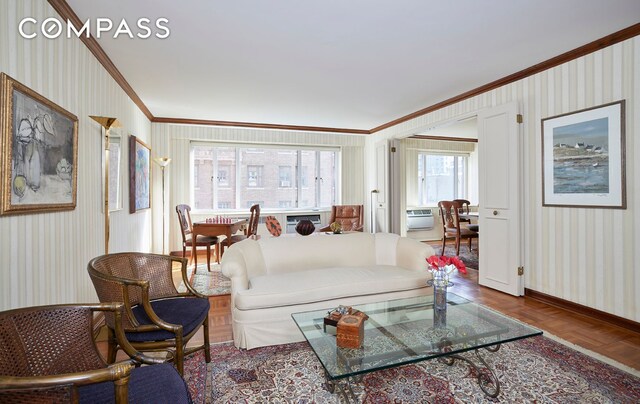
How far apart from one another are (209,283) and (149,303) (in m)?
2.42

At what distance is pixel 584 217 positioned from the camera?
2.92 meters

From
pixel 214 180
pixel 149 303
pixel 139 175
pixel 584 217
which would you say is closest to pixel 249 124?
pixel 214 180

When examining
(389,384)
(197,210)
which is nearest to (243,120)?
(197,210)

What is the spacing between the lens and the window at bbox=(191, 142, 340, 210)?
6.06m

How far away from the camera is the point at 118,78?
11.4 feet

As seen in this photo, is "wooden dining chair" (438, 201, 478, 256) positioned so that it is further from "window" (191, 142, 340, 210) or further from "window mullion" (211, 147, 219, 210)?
"window mullion" (211, 147, 219, 210)

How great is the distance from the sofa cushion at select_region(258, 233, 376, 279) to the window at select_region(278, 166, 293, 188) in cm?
349

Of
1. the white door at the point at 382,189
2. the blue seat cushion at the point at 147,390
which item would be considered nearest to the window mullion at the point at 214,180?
the white door at the point at 382,189

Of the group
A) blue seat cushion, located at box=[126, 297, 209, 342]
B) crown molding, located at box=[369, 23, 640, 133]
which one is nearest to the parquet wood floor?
blue seat cushion, located at box=[126, 297, 209, 342]

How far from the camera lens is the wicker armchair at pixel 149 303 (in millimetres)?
1619

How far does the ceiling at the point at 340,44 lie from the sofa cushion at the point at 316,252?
1.85m

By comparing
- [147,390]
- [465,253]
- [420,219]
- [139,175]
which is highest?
[139,175]

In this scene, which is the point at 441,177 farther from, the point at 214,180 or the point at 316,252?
the point at 316,252

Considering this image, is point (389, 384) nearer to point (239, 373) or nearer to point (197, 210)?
point (239, 373)
